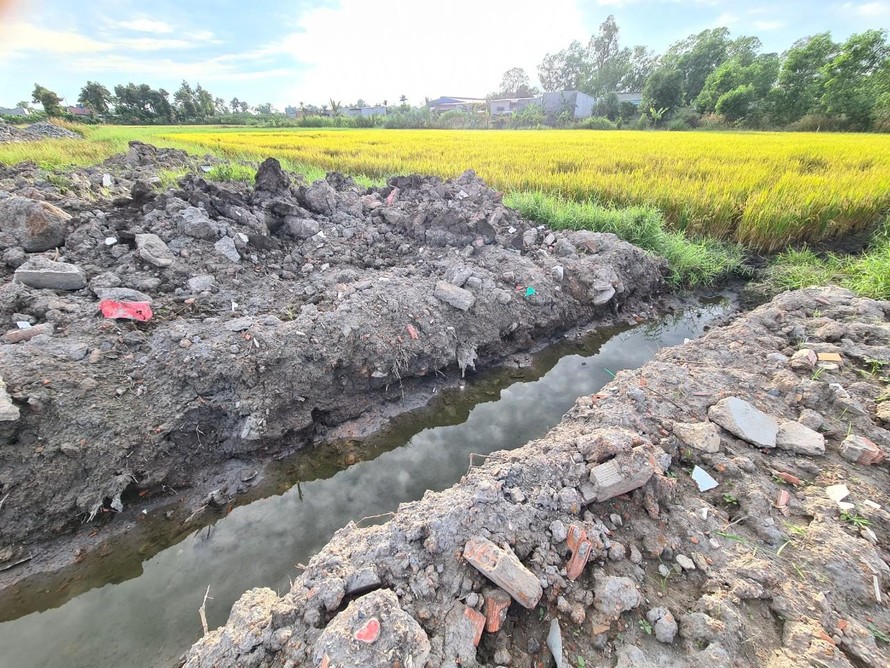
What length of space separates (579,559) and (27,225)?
5.02 meters

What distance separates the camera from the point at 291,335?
288cm

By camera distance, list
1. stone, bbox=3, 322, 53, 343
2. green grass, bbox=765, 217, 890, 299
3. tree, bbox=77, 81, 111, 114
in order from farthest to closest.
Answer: tree, bbox=77, 81, 111, 114
green grass, bbox=765, 217, 890, 299
stone, bbox=3, 322, 53, 343

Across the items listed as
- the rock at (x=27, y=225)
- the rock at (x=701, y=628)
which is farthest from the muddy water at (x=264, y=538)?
the rock at (x=27, y=225)

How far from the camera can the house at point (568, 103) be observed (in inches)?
1484

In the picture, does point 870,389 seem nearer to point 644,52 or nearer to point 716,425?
point 716,425

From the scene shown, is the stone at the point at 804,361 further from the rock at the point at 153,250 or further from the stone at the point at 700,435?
the rock at the point at 153,250

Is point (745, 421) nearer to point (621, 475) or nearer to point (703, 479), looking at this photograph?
point (703, 479)

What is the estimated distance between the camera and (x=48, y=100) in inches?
1099

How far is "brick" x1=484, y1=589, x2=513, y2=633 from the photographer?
4.57ft

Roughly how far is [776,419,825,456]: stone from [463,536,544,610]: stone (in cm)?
171

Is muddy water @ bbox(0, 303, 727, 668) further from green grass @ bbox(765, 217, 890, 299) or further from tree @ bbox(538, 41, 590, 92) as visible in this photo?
tree @ bbox(538, 41, 590, 92)

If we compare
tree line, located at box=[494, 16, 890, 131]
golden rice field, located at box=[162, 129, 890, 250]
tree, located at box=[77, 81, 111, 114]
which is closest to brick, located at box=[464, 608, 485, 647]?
golden rice field, located at box=[162, 129, 890, 250]

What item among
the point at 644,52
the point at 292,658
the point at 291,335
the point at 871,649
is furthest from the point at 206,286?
the point at 644,52

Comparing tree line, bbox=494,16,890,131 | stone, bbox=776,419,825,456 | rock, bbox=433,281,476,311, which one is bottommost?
stone, bbox=776,419,825,456
